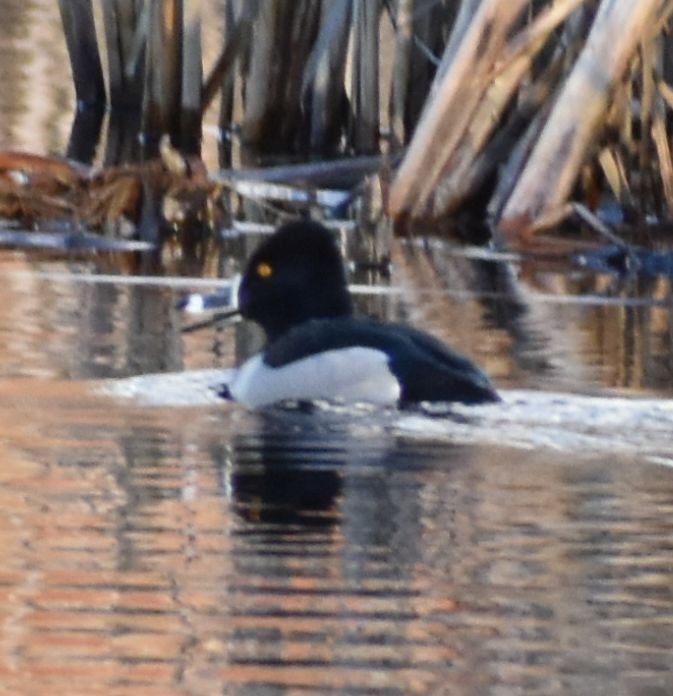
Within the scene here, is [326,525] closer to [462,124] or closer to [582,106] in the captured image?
[582,106]

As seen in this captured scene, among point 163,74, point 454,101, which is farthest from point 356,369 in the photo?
point 163,74

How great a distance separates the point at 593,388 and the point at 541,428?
38.7 inches

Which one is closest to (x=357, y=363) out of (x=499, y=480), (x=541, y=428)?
(x=541, y=428)

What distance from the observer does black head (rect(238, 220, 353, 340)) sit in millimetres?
9297

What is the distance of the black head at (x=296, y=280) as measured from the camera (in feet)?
30.5

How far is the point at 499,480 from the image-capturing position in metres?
6.99

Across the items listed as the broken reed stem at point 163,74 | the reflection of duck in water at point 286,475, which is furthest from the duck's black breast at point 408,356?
the broken reed stem at point 163,74

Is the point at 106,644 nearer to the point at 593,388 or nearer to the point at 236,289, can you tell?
the point at 593,388

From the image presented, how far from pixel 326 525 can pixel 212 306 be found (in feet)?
13.6

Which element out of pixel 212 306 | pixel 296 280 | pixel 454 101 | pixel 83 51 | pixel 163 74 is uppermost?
pixel 83 51

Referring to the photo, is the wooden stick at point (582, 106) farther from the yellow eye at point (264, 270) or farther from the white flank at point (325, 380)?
the white flank at point (325, 380)

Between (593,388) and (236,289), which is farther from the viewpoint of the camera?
(236,289)

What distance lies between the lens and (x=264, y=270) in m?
9.41

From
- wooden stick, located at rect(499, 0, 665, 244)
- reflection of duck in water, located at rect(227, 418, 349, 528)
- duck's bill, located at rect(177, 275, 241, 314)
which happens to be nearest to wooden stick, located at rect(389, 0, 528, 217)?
wooden stick, located at rect(499, 0, 665, 244)
